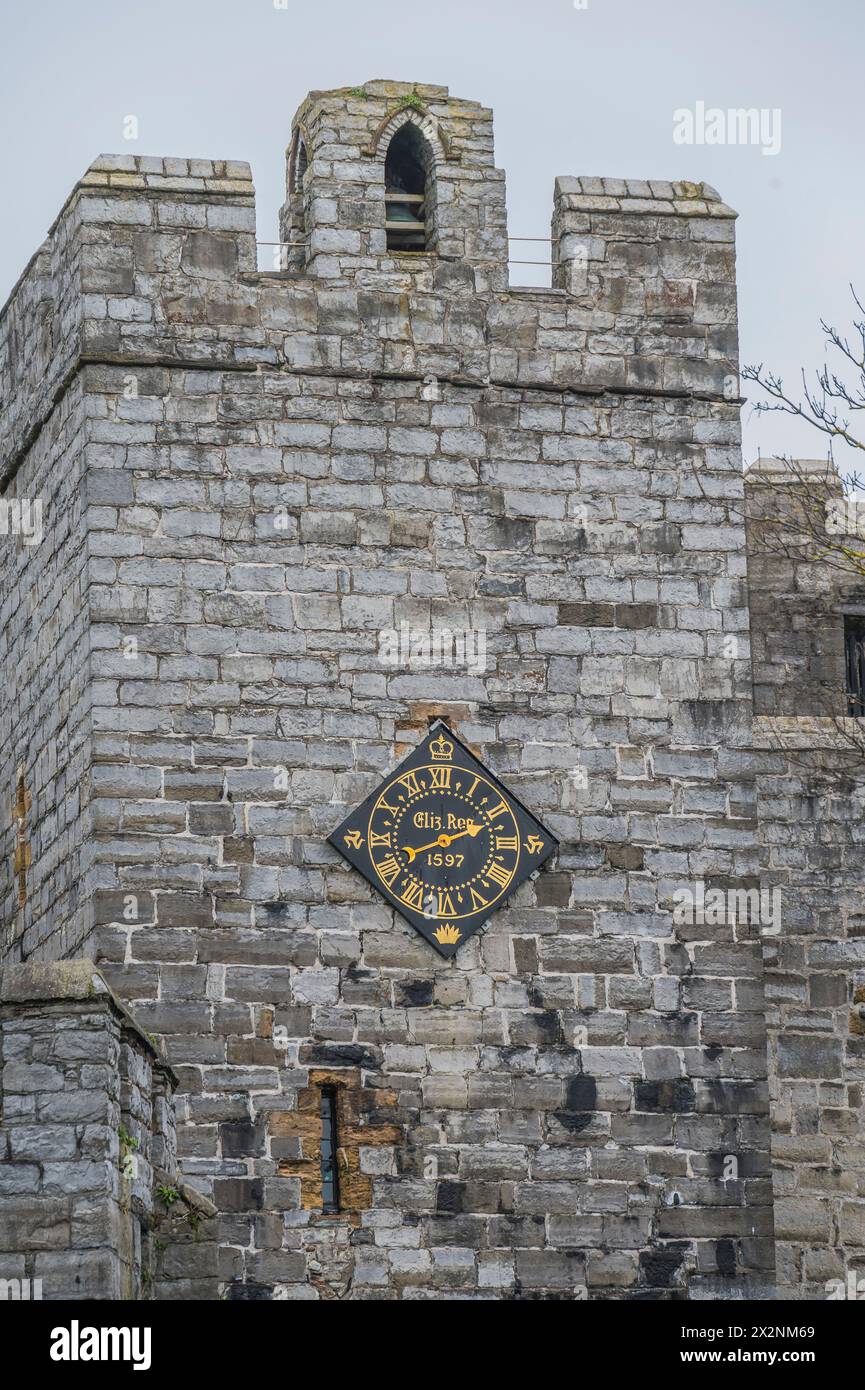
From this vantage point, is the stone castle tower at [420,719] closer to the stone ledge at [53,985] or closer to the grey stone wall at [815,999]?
the grey stone wall at [815,999]

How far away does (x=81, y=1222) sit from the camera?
1322cm

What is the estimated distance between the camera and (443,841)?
19.8 m

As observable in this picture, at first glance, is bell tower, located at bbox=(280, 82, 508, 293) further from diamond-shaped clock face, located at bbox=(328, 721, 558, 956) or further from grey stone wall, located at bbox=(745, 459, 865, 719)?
diamond-shaped clock face, located at bbox=(328, 721, 558, 956)

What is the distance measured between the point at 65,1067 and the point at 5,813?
8.64m

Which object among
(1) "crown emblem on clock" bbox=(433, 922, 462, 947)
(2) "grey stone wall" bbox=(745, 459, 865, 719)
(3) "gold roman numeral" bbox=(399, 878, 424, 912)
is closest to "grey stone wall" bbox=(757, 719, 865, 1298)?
(2) "grey stone wall" bbox=(745, 459, 865, 719)

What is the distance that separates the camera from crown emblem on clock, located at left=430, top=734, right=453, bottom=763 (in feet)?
65.5

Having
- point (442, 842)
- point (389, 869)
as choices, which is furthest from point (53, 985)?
point (442, 842)

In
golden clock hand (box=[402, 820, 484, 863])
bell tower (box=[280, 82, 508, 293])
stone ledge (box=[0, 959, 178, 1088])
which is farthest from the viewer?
bell tower (box=[280, 82, 508, 293])

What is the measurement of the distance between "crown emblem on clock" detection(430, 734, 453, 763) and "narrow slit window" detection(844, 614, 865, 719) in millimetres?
3865

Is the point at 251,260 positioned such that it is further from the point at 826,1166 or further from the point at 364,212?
the point at 826,1166

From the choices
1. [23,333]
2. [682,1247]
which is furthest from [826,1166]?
[23,333]

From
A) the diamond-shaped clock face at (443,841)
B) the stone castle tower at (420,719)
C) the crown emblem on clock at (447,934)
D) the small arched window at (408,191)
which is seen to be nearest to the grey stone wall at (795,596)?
the stone castle tower at (420,719)

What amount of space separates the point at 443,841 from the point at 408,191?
445 centimetres

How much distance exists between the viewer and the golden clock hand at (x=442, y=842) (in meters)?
19.8
